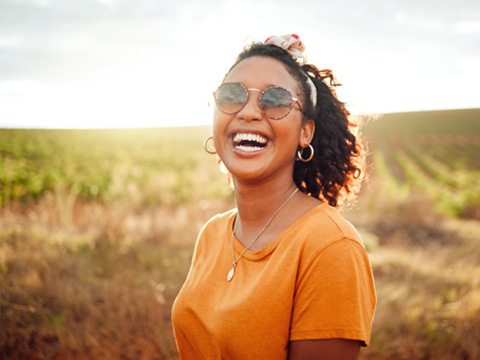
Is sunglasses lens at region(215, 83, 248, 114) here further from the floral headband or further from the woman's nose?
the floral headband

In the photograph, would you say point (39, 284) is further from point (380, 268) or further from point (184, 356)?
point (380, 268)

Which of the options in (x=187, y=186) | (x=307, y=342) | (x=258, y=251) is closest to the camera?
(x=307, y=342)

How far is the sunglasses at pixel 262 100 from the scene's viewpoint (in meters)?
2.13

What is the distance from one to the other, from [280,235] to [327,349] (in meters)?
0.50

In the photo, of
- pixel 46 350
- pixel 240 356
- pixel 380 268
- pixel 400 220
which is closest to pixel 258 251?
pixel 240 356

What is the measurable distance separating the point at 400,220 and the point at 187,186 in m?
6.99

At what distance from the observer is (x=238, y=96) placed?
2201mm

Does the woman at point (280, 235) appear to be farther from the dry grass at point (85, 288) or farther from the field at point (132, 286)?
the dry grass at point (85, 288)

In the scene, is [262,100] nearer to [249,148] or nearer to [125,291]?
[249,148]

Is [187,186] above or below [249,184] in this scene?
below

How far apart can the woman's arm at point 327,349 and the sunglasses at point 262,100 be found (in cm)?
100

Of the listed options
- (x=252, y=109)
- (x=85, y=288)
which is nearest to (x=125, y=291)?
(x=85, y=288)

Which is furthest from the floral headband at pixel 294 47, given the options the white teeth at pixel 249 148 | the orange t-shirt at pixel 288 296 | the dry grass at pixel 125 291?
the dry grass at pixel 125 291

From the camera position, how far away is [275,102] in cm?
213
